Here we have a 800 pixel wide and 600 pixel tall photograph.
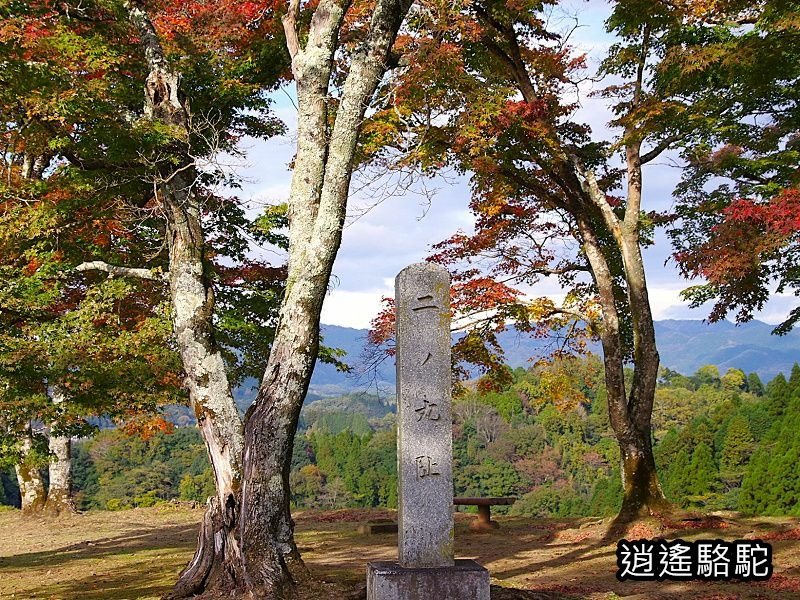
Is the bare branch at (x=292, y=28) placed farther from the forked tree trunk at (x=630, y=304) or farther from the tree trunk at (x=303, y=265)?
the forked tree trunk at (x=630, y=304)

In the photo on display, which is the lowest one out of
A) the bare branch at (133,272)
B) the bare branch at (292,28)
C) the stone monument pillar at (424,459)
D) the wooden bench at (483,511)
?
the wooden bench at (483,511)

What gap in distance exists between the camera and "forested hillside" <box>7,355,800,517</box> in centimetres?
3027

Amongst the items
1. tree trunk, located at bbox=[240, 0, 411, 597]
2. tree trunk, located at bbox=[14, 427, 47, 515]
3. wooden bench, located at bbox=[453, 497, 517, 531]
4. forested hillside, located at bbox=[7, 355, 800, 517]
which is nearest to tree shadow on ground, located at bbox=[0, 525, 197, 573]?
tree trunk, located at bbox=[14, 427, 47, 515]

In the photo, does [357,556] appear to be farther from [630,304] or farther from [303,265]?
[630,304]

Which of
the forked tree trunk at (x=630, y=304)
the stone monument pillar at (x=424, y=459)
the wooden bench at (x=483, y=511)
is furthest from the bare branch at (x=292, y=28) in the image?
the wooden bench at (x=483, y=511)

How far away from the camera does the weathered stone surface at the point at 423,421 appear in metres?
6.24

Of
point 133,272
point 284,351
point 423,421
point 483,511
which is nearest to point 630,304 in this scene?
point 483,511

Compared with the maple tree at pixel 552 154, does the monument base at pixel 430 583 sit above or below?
below

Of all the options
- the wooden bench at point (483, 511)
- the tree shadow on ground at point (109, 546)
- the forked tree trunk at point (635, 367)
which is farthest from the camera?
the wooden bench at point (483, 511)

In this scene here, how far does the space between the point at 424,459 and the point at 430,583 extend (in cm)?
97

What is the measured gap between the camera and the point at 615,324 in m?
13.1

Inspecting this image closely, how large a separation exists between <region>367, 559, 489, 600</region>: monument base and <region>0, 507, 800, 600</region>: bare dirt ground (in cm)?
88

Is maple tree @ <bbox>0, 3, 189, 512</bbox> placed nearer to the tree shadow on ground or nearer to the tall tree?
the tall tree

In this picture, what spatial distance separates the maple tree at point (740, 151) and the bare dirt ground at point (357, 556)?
437 centimetres
